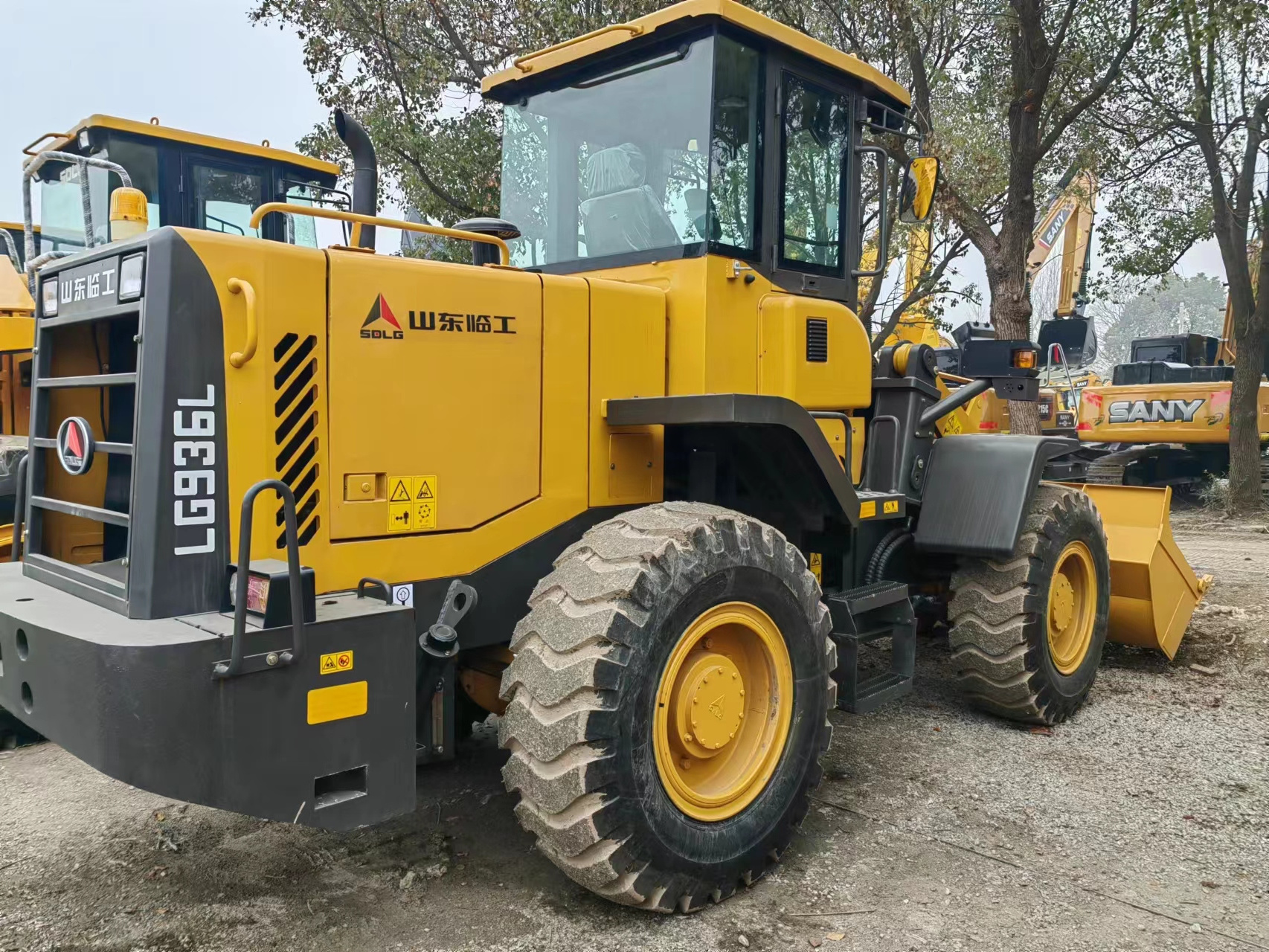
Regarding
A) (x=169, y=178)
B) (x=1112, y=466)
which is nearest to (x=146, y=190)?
(x=169, y=178)

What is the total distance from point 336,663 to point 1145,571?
493cm

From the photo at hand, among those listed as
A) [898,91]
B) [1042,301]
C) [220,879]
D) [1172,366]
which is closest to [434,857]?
[220,879]

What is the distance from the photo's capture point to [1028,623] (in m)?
4.95

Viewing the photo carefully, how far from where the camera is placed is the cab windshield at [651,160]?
410cm

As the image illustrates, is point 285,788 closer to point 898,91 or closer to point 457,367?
point 457,367

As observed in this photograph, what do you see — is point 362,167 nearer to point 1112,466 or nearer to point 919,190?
point 919,190

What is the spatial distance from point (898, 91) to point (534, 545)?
9.91 feet

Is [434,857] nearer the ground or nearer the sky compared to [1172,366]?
nearer the ground

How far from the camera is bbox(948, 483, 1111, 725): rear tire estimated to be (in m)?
4.98

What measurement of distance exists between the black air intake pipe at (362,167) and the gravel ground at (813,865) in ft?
7.35

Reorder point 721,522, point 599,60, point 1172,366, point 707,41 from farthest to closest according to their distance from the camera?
1. point 1172,366
2. point 599,60
3. point 707,41
4. point 721,522

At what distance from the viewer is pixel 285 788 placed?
275cm

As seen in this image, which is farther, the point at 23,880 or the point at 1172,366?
the point at 1172,366

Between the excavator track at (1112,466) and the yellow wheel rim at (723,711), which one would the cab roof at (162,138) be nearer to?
the yellow wheel rim at (723,711)
